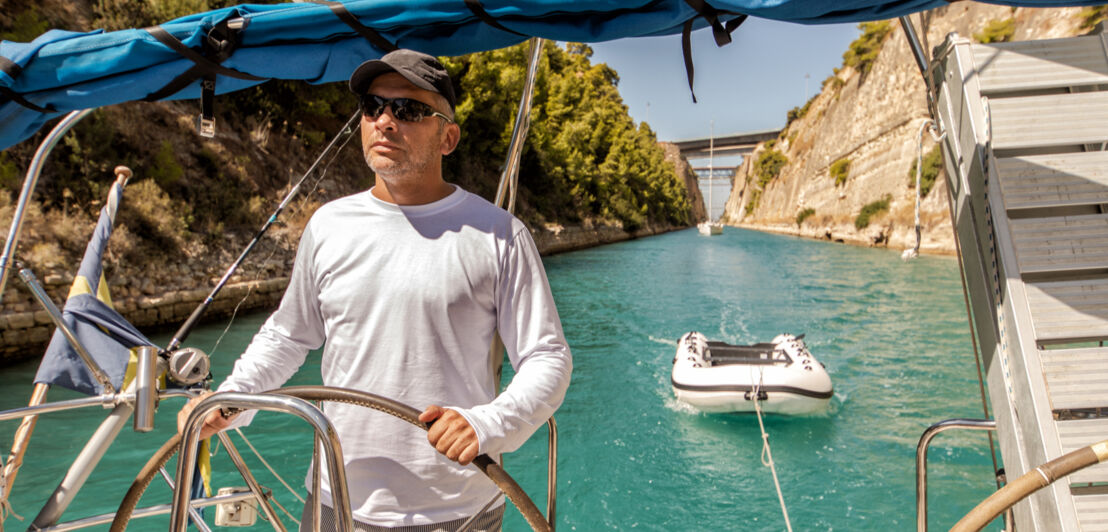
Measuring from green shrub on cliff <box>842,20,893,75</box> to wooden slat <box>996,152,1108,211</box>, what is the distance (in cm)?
4801

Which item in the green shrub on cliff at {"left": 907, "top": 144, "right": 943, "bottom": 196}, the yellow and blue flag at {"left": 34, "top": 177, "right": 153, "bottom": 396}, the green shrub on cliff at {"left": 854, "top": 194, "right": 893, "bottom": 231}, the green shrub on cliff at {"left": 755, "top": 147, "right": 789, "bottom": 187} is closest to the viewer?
the yellow and blue flag at {"left": 34, "top": 177, "right": 153, "bottom": 396}

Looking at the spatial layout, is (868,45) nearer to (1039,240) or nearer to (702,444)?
(702,444)

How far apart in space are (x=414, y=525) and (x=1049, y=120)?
2.58 meters

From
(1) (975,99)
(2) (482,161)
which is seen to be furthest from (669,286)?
(1) (975,99)

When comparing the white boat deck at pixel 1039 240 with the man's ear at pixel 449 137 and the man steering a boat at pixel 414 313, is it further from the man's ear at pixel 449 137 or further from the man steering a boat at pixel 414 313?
the man's ear at pixel 449 137

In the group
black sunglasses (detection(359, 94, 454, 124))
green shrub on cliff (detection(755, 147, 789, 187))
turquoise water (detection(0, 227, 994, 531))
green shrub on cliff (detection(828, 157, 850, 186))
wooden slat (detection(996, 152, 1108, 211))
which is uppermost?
green shrub on cliff (detection(755, 147, 789, 187))

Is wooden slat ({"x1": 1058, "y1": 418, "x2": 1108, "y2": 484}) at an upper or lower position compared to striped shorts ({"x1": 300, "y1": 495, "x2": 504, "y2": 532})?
upper

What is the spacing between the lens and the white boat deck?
2023 millimetres

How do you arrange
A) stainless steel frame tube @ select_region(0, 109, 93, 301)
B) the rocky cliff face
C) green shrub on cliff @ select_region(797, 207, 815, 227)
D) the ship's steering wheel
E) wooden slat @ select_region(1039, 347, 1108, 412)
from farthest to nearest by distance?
green shrub on cliff @ select_region(797, 207, 815, 227), the rocky cliff face, stainless steel frame tube @ select_region(0, 109, 93, 301), wooden slat @ select_region(1039, 347, 1108, 412), the ship's steering wheel

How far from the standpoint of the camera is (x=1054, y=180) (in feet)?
7.36

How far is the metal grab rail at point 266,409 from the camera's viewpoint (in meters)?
1.33

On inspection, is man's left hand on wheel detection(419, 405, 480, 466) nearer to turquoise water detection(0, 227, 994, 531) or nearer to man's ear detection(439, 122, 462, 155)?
man's ear detection(439, 122, 462, 155)

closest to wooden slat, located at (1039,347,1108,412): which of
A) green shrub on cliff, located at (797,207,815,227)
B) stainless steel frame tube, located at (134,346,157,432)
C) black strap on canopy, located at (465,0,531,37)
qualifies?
black strap on canopy, located at (465,0,531,37)

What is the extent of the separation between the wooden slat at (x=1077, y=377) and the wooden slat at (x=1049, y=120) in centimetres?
75
